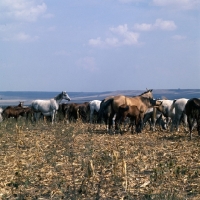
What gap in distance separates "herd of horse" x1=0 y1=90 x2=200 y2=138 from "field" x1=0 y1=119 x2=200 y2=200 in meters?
4.26

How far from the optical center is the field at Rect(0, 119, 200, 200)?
745 cm

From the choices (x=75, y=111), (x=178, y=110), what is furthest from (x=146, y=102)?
(x=75, y=111)

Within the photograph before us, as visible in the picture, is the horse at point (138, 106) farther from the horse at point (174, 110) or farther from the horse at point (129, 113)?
the horse at point (174, 110)

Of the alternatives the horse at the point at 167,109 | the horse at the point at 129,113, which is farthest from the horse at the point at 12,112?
the horse at the point at 129,113

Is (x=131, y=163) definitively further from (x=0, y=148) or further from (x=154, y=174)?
(x=0, y=148)

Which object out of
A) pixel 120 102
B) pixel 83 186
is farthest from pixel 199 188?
pixel 120 102

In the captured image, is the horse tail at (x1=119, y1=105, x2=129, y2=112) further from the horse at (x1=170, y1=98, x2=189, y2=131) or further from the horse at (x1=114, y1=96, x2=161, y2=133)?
the horse at (x1=170, y1=98, x2=189, y2=131)

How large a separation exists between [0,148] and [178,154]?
4.79 m

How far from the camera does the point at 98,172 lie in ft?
28.7

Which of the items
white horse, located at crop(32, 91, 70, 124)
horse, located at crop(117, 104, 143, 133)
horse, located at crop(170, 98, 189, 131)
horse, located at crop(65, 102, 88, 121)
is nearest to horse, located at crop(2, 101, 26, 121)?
white horse, located at crop(32, 91, 70, 124)

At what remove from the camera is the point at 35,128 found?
1825 cm

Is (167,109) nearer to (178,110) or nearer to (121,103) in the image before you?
(178,110)

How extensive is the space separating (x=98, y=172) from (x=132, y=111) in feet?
28.4

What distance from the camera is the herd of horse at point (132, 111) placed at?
1700 centimetres
